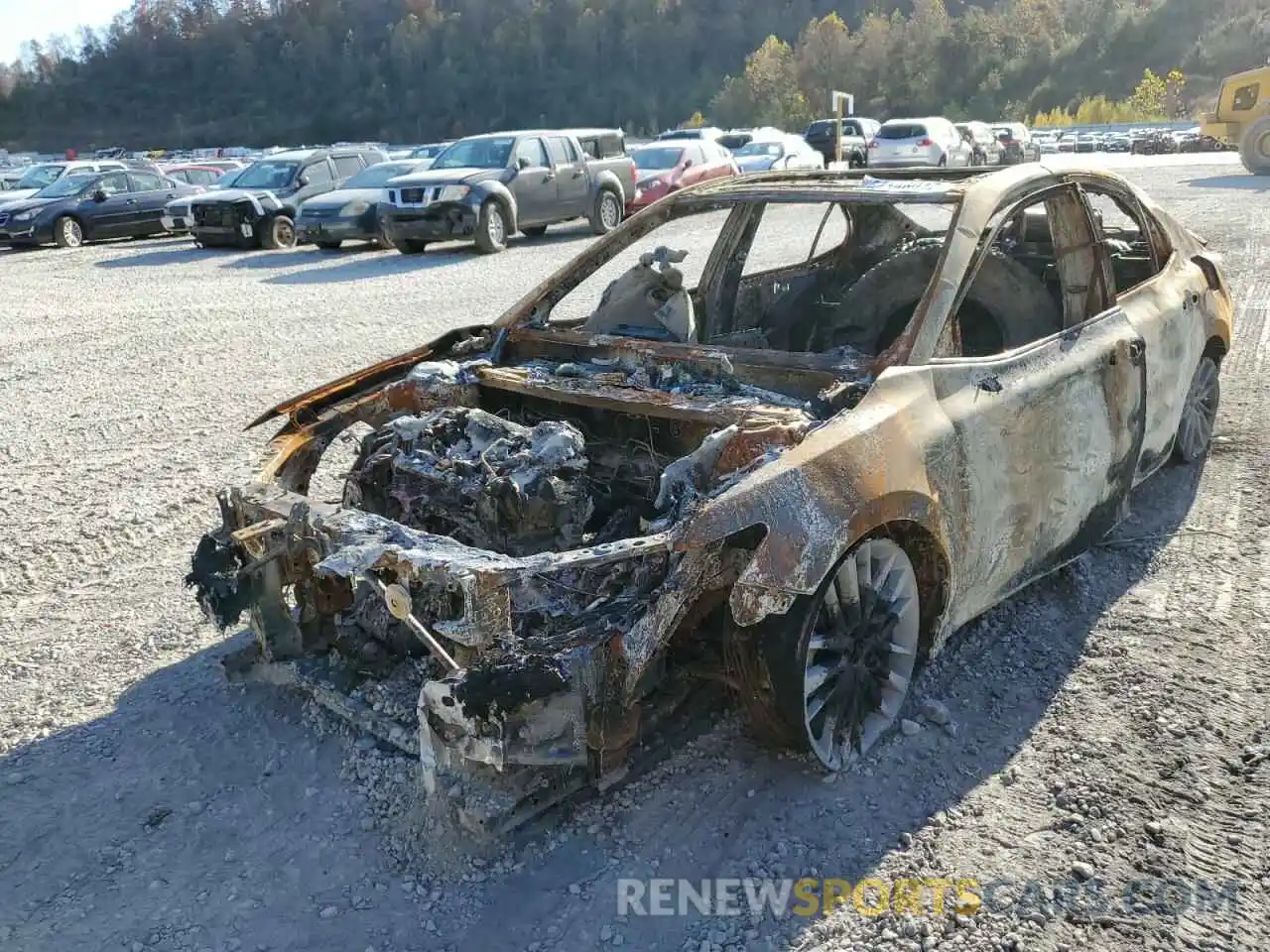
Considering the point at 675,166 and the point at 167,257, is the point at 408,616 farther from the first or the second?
the point at 675,166

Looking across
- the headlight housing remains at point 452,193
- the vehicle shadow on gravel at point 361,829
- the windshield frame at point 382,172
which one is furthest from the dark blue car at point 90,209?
the vehicle shadow on gravel at point 361,829

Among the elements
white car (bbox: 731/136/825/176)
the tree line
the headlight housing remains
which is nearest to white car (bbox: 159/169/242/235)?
the headlight housing remains

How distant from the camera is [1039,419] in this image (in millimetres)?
3762

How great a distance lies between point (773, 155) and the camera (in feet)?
82.9

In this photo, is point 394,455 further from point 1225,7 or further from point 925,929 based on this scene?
point 1225,7

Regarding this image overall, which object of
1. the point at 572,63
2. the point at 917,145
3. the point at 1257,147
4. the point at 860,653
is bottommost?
the point at 1257,147

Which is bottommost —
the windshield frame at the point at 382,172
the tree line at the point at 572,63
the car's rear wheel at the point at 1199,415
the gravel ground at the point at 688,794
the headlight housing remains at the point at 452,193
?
the gravel ground at the point at 688,794

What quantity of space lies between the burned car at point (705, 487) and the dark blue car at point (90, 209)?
17535 millimetres

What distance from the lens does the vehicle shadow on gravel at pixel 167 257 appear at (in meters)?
16.7

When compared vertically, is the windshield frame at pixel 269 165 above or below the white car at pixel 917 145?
above

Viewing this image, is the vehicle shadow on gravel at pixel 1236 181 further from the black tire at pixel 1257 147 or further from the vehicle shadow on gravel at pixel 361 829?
the vehicle shadow on gravel at pixel 361 829

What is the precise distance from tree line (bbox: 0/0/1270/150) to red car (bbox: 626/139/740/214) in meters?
51.0

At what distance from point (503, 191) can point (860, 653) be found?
552 inches

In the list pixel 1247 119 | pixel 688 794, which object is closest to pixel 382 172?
pixel 688 794
